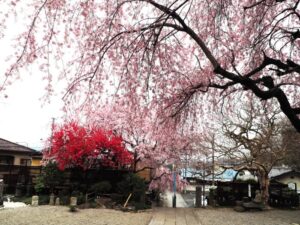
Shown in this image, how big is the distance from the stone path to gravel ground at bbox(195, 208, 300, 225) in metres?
0.32

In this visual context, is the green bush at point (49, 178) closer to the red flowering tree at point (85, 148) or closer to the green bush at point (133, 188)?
the red flowering tree at point (85, 148)

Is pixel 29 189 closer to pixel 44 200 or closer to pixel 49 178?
pixel 49 178

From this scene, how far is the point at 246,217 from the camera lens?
41.6 ft

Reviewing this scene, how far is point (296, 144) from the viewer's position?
49.8 feet

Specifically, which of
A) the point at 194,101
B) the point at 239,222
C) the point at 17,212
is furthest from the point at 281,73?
the point at 17,212

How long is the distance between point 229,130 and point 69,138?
8.04 metres

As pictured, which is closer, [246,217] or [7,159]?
[246,217]

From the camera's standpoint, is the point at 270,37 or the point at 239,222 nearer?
the point at 270,37

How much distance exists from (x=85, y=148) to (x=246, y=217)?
25.5 ft

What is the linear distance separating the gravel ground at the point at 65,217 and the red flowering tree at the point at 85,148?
2638 mm

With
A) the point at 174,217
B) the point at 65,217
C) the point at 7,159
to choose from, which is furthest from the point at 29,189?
the point at 174,217

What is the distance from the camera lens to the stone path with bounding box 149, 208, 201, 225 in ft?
36.4

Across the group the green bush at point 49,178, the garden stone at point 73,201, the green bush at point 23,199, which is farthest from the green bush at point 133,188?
the green bush at point 23,199

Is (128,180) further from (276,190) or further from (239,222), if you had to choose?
(276,190)
